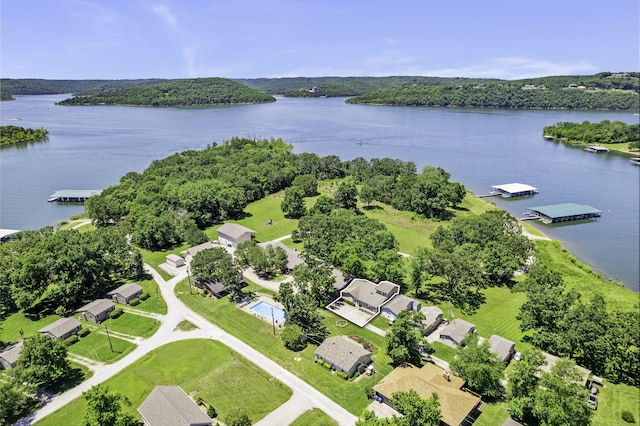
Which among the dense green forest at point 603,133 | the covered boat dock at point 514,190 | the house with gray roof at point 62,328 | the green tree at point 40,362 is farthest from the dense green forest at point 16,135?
the dense green forest at point 603,133

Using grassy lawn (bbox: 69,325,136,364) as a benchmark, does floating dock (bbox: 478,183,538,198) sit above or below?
above

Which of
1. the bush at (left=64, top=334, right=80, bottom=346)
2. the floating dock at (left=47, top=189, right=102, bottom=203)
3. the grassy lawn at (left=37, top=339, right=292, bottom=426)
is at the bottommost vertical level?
the grassy lawn at (left=37, top=339, right=292, bottom=426)

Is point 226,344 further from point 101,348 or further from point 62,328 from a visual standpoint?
point 62,328

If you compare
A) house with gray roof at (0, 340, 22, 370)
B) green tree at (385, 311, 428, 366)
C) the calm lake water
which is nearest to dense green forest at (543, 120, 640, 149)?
the calm lake water

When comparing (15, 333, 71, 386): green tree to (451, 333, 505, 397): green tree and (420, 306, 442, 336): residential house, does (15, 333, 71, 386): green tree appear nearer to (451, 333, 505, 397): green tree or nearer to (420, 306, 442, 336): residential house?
(451, 333, 505, 397): green tree

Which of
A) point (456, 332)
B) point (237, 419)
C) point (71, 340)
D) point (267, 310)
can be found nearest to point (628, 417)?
point (456, 332)

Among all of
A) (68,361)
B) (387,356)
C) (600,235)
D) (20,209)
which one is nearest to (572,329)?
(387,356)

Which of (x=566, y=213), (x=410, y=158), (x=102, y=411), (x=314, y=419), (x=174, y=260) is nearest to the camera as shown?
(x=102, y=411)
